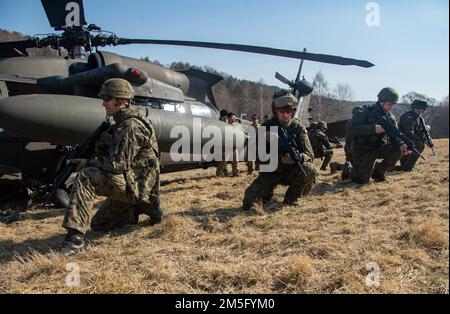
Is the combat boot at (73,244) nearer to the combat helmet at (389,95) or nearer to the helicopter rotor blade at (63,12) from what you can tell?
the helicopter rotor blade at (63,12)

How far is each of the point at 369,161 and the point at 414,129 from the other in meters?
2.27

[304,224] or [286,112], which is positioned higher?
[286,112]

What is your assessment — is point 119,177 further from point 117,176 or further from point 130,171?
point 130,171

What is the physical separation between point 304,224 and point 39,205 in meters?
3.90

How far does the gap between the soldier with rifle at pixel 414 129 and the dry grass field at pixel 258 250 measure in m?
2.62

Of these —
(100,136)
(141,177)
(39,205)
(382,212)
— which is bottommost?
(39,205)

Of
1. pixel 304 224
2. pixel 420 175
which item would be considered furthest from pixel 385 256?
pixel 420 175

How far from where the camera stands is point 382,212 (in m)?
4.45

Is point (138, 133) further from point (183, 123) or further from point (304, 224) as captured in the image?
point (183, 123)

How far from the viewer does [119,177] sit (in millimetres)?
3660

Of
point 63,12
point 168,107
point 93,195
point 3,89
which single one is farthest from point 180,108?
point 93,195

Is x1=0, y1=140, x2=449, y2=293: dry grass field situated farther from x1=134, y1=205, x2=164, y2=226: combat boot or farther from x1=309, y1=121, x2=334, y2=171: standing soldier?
x1=309, y1=121, x2=334, y2=171: standing soldier

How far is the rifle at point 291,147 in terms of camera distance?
15.4 ft

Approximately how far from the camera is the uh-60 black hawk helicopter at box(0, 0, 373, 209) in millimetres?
4961
